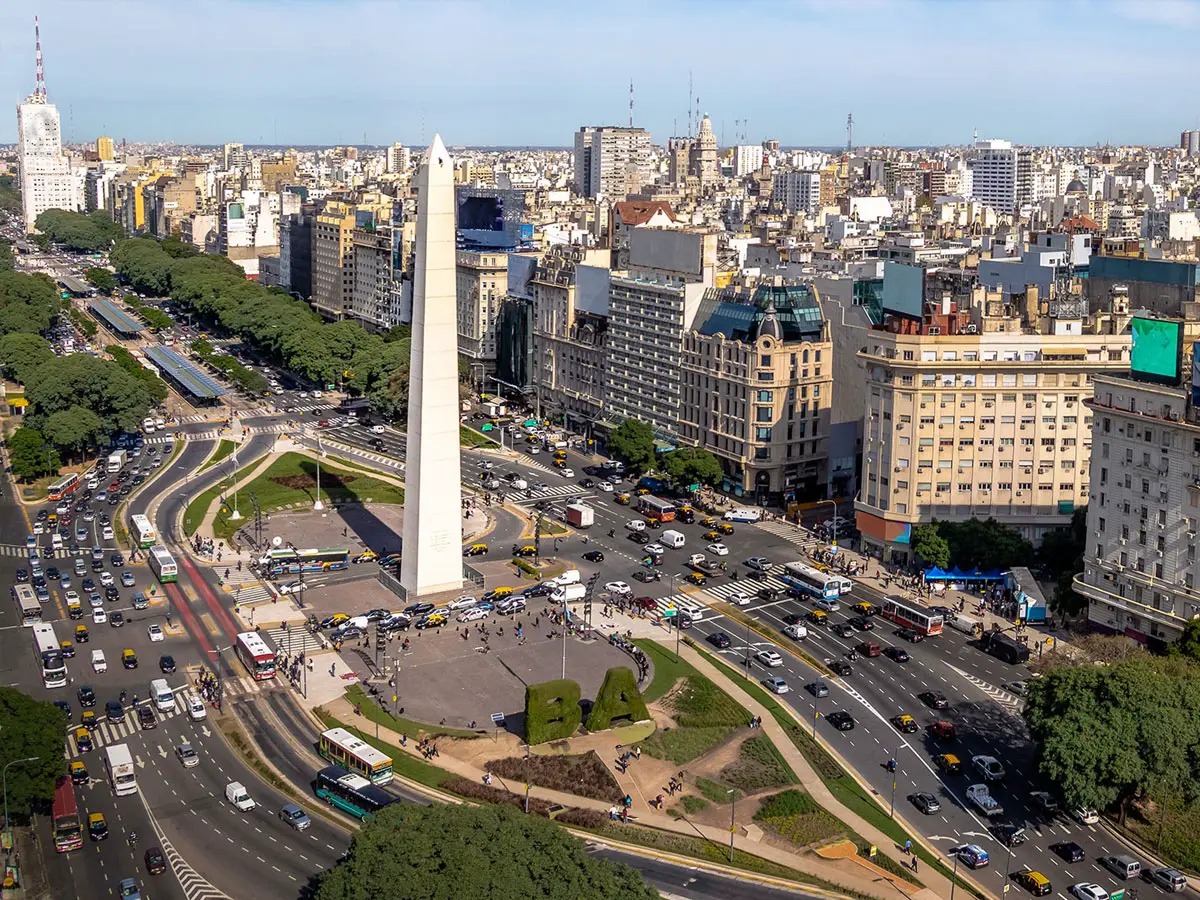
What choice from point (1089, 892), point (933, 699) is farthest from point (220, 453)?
point (1089, 892)

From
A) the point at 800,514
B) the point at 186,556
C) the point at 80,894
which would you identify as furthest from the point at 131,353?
the point at 80,894

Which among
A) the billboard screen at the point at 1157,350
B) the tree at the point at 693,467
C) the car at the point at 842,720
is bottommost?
the car at the point at 842,720

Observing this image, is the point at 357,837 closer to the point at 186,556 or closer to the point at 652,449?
the point at 186,556

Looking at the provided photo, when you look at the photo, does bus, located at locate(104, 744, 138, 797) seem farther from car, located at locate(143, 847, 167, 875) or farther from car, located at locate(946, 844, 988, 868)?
car, located at locate(946, 844, 988, 868)

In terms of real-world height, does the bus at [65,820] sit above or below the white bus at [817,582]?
below

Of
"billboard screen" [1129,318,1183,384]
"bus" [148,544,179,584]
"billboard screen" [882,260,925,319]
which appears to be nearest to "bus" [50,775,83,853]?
"bus" [148,544,179,584]

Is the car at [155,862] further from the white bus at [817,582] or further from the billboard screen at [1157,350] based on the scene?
the billboard screen at [1157,350]

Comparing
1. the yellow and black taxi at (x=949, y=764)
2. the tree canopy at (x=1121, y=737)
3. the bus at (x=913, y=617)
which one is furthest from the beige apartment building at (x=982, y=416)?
the tree canopy at (x=1121, y=737)

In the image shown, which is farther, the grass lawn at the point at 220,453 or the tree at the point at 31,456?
the grass lawn at the point at 220,453

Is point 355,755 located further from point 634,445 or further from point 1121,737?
point 634,445
